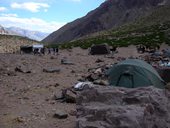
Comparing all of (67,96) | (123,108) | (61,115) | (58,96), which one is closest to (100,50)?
(58,96)

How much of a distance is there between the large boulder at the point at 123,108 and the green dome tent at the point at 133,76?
14.7ft

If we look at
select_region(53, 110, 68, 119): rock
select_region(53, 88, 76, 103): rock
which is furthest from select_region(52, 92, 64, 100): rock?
select_region(53, 110, 68, 119): rock

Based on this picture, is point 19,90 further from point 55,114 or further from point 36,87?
point 55,114

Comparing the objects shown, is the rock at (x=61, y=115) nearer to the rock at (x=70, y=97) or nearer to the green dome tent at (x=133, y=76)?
the rock at (x=70, y=97)

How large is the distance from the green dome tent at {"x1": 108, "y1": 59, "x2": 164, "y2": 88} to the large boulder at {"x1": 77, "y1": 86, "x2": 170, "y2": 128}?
4.48 metres

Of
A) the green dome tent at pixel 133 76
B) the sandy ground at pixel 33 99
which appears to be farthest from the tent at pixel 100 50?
the green dome tent at pixel 133 76

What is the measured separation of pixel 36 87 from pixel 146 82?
563 cm

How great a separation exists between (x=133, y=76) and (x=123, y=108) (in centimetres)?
608

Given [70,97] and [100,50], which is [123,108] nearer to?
[70,97]

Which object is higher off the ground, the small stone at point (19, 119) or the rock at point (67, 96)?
the rock at point (67, 96)

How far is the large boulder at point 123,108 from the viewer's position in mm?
9562

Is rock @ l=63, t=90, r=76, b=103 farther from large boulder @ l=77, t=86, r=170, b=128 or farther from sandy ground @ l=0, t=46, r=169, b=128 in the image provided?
large boulder @ l=77, t=86, r=170, b=128

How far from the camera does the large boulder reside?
9562mm

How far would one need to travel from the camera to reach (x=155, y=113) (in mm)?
10234
